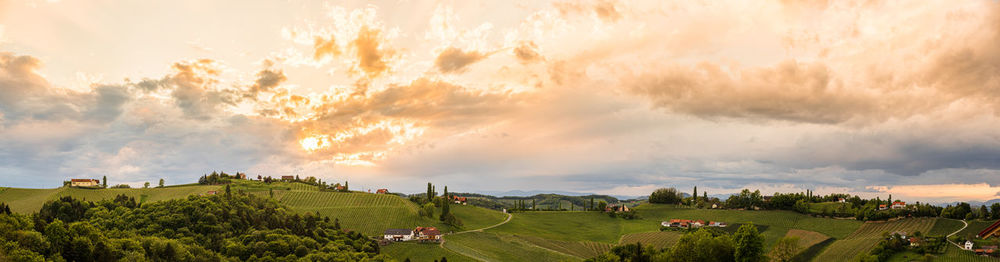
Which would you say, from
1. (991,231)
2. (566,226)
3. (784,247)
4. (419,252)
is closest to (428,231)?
(419,252)

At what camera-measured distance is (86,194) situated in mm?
164750

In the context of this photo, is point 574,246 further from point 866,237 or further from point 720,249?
point 866,237

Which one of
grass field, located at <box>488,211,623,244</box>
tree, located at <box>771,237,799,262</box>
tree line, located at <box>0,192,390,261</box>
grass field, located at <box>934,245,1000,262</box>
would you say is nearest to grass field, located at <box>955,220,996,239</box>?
grass field, located at <box>934,245,1000,262</box>

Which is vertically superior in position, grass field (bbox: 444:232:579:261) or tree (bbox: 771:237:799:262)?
tree (bbox: 771:237:799:262)

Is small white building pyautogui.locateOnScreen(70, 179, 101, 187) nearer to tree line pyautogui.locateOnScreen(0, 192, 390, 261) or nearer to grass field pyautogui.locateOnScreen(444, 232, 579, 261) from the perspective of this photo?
tree line pyautogui.locateOnScreen(0, 192, 390, 261)

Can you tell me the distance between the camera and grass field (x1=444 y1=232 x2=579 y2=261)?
118m

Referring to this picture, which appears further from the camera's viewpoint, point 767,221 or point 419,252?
point 767,221

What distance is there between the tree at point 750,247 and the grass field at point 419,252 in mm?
51847

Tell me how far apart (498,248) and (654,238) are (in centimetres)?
5207

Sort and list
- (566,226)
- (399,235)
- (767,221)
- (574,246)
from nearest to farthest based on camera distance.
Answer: (399,235), (574,246), (767,221), (566,226)

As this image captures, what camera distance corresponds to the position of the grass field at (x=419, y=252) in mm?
110312

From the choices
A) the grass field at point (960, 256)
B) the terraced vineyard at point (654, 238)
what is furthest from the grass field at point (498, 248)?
the grass field at point (960, 256)

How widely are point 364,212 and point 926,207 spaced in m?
161

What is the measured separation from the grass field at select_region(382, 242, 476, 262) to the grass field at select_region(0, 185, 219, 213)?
8415 centimetres
